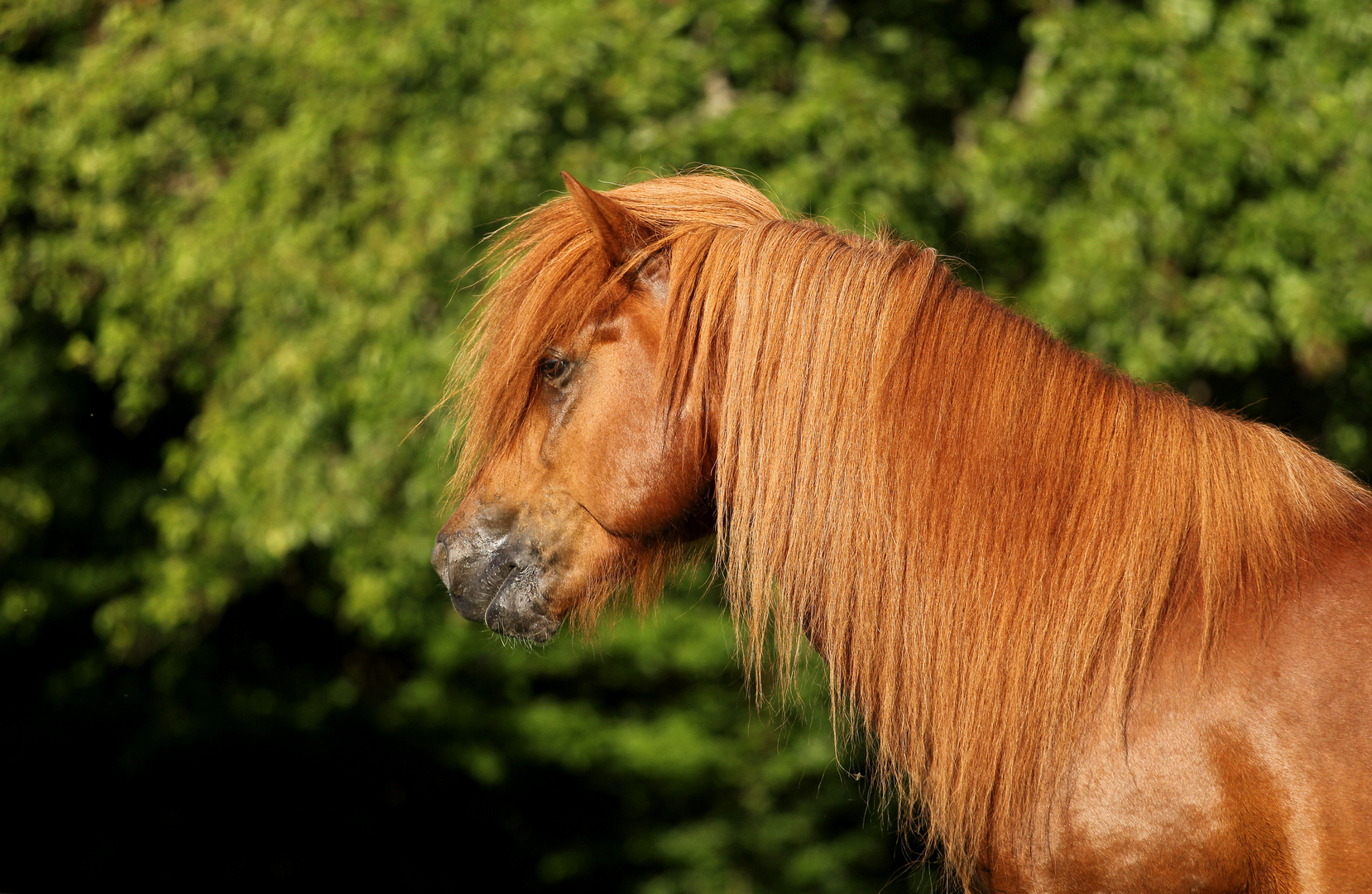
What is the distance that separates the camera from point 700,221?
1.93 meters

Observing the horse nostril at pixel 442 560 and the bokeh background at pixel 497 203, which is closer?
the horse nostril at pixel 442 560

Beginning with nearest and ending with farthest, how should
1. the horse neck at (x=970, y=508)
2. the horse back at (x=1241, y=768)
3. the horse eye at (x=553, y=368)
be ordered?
1. the horse back at (x=1241, y=768)
2. the horse neck at (x=970, y=508)
3. the horse eye at (x=553, y=368)

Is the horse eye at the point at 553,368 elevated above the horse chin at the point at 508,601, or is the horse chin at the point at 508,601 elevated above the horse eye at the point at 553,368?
the horse eye at the point at 553,368

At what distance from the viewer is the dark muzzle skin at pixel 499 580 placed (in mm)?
1919

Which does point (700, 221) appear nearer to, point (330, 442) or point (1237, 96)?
point (330, 442)

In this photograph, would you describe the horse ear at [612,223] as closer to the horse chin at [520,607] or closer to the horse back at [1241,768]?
the horse chin at [520,607]

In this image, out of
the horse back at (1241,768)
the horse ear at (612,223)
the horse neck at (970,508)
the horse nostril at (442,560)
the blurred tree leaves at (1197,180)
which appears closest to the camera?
the horse back at (1241,768)

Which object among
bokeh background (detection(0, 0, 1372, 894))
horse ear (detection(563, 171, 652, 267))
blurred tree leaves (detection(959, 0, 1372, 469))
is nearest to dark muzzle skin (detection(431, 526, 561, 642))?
horse ear (detection(563, 171, 652, 267))

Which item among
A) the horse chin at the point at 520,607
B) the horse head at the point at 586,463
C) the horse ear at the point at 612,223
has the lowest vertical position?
the horse chin at the point at 520,607

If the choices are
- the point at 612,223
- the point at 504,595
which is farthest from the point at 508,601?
the point at 612,223

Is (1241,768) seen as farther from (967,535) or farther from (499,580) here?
(499,580)

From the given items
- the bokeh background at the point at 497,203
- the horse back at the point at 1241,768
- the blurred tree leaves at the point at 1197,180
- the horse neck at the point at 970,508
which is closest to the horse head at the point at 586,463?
the horse neck at the point at 970,508

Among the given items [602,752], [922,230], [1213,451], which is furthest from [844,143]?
[602,752]

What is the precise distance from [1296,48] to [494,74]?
352 centimetres
